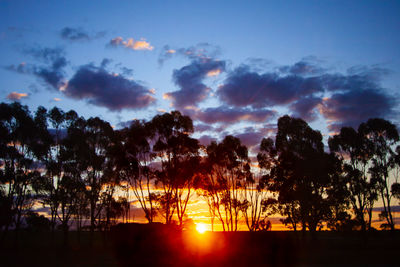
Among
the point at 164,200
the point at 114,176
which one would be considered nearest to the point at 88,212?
the point at 114,176

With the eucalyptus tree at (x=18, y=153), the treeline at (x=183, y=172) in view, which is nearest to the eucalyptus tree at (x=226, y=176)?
the treeline at (x=183, y=172)

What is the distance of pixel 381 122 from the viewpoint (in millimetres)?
54125

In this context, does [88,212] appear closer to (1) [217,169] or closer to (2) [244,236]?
(1) [217,169]

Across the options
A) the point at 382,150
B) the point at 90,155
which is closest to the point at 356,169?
the point at 382,150

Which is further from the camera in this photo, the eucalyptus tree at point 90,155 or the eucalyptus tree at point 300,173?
the eucalyptus tree at point 90,155

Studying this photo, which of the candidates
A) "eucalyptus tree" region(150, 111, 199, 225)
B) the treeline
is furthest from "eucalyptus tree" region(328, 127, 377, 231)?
"eucalyptus tree" region(150, 111, 199, 225)

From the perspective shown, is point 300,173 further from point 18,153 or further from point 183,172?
point 18,153

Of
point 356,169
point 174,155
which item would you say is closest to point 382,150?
point 356,169

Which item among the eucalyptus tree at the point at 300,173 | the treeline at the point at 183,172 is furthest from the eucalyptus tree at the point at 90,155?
the eucalyptus tree at the point at 300,173

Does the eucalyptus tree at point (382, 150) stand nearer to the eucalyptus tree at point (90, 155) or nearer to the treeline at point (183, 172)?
the treeline at point (183, 172)

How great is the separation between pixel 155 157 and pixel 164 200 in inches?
236

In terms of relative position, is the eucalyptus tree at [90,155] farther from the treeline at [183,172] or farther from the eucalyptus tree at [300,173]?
the eucalyptus tree at [300,173]

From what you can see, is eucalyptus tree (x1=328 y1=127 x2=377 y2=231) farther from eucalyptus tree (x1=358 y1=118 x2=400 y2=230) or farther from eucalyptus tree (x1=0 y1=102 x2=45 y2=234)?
eucalyptus tree (x1=0 y1=102 x2=45 y2=234)

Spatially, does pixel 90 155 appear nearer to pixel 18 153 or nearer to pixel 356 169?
pixel 18 153
